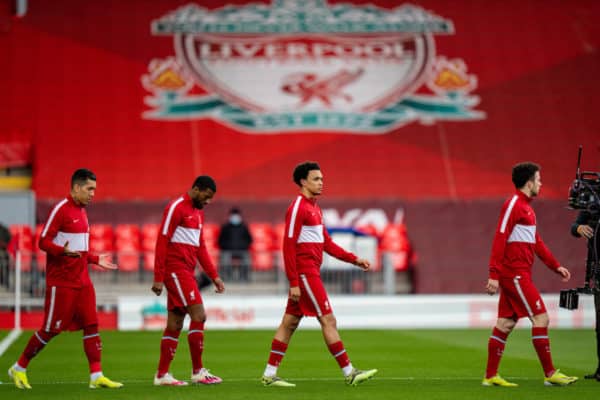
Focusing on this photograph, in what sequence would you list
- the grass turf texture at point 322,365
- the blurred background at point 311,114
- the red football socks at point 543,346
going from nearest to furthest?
the grass turf texture at point 322,365 → the red football socks at point 543,346 → the blurred background at point 311,114

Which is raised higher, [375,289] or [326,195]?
[326,195]

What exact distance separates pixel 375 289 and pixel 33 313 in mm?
6647

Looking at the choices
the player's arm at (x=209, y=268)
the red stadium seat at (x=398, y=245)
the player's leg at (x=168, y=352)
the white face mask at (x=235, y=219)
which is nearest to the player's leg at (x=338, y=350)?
the player's arm at (x=209, y=268)

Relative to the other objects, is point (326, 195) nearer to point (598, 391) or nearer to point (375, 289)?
point (375, 289)

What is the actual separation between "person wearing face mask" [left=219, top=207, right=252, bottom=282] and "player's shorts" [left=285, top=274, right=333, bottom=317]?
1124cm

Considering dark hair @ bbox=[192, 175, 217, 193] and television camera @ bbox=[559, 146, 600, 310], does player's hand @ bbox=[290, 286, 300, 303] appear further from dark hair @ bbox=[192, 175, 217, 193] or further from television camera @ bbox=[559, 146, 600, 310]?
television camera @ bbox=[559, 146, 600, 310]

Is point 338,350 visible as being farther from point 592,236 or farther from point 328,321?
point 592,236

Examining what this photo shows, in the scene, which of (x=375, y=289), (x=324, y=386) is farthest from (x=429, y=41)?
(x=324, y=386)

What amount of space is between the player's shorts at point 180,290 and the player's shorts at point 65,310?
31.1 inches

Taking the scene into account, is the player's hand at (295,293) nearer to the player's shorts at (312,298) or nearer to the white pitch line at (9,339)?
the player's shorts at (312,298)

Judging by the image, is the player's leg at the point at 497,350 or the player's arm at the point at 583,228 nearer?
the player's leg at the point at 497,350

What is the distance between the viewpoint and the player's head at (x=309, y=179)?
428 inches

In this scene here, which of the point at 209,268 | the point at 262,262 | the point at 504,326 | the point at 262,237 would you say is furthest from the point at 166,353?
the point at 262,237

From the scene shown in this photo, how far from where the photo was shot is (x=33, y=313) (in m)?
21.0
